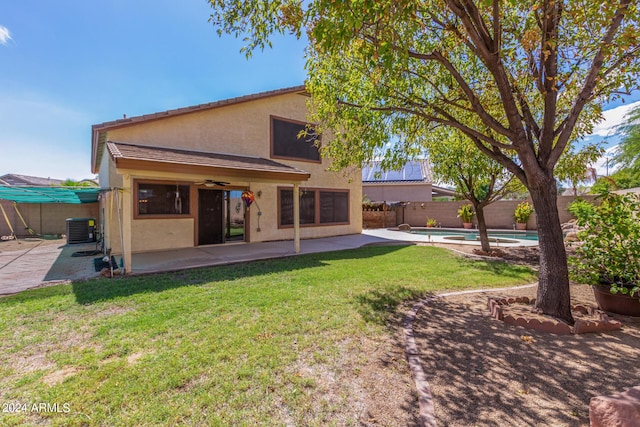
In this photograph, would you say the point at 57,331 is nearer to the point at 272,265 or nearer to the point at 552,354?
the point at 272,265

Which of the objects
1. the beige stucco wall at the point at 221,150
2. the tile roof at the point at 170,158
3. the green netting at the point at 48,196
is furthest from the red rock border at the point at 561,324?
the green netting at the point at 48,196

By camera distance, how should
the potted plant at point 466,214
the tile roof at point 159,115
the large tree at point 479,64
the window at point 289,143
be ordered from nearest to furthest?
1. the large tree at point 479,64
2. the tile roof at point 159,115
3. the window at point 289,143
4. the potted plant at point 466,214

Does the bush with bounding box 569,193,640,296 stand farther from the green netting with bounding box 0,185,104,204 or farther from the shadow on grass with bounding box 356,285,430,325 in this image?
the green netting with bounding box 0,185,104,204

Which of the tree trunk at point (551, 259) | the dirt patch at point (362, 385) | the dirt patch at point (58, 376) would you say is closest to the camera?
the dirt patch at point (362, 385)

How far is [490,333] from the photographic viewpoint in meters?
4.21

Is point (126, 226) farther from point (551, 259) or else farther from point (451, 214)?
point (451, 214)

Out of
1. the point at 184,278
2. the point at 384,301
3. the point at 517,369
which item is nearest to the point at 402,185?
the point at 384,301

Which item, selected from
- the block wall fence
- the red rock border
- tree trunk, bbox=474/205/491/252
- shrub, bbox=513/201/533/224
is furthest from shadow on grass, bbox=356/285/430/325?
shrub, bbox=513/201/533/224

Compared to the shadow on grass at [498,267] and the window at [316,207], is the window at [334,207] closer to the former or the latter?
the window at [316,207]

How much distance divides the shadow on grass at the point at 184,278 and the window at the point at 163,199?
413 cm

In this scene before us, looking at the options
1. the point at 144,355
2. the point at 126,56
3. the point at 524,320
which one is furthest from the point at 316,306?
the point at 126,56

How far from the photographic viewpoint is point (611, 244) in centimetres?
483

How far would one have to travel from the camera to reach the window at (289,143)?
13.9m

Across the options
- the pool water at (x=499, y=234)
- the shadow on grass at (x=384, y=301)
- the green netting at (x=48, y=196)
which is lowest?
the shadow on grass at (x=384, y=301)
